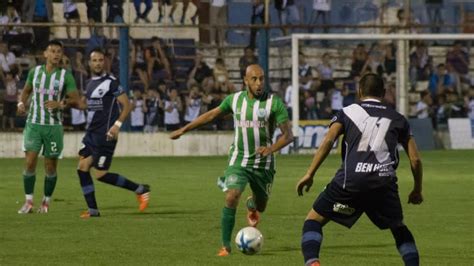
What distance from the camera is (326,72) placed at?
36.5m

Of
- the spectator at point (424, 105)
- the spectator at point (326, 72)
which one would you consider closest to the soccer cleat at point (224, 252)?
the spectator at point (326, 72)

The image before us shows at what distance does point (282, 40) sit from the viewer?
3538cm

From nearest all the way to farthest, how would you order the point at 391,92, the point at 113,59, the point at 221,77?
the point at 113,59, the point at 221,77, the point at 391,92

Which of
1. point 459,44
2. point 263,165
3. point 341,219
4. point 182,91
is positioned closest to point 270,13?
point 182,91

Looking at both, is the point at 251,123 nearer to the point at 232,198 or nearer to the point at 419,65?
the point at 232,198

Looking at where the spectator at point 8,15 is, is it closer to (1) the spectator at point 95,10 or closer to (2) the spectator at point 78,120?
(1) the spectator at point 95,10

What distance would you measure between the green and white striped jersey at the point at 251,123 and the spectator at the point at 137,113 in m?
21.2

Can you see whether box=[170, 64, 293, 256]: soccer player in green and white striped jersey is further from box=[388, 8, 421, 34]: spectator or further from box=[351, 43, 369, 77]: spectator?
box=[388, 8, 421, 34]: spectator

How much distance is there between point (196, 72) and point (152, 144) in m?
2.52

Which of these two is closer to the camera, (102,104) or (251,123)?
(251,123)

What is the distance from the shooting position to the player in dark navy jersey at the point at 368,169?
9.70m

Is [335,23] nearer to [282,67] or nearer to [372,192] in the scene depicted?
[282,67]

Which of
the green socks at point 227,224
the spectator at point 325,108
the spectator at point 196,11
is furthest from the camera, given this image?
the spectator at point 325,108

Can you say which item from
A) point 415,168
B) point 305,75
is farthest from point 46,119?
point 305,75
